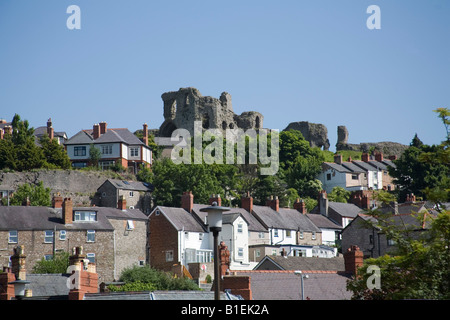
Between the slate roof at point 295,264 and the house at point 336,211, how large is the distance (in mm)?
26974

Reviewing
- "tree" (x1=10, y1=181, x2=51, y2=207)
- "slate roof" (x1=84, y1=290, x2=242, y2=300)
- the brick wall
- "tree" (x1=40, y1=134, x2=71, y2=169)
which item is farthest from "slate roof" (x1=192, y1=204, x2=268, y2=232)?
"slate roof" (x1=84, y1=290, x2=242, y2=300)

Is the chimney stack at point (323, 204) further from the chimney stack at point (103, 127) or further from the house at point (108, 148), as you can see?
the chimney stack at point (103, 127)

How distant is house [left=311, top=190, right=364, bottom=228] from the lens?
80250mm

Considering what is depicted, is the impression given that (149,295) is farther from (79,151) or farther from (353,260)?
(79,151)

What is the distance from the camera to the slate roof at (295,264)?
158ft

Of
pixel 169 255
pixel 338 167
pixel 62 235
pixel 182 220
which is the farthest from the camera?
pixel 338 167

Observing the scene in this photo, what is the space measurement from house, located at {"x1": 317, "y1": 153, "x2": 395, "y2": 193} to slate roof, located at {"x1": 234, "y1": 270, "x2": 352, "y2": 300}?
64.7 m

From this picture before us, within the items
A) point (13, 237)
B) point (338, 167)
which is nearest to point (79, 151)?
point (13, 237)

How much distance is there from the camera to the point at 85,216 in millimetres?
62250

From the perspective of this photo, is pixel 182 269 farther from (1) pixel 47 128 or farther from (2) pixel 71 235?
(1) pixel 47 128

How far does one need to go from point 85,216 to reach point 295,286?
105ft

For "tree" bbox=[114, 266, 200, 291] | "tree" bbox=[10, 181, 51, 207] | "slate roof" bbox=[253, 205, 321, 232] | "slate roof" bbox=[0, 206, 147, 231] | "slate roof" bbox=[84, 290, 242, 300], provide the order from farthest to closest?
"slate roof" bbox=[253, 205, 321, 232] → "tree" bbox=[10, 181, 51, 207] → "slate roof" bbox=[0, 206, 147, 231] → "tree" bbox=[114, 266, 200, 291] → "slate roof" bbox=[84, 290, 242, 300]

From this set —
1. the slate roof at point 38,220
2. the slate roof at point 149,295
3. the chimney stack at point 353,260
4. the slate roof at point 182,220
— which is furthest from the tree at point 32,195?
the slate roof at point 149,295

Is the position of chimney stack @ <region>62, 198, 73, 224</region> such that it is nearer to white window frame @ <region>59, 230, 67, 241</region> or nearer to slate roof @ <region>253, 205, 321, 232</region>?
white window frame @ <region>59, 230, 67, 241</region>
